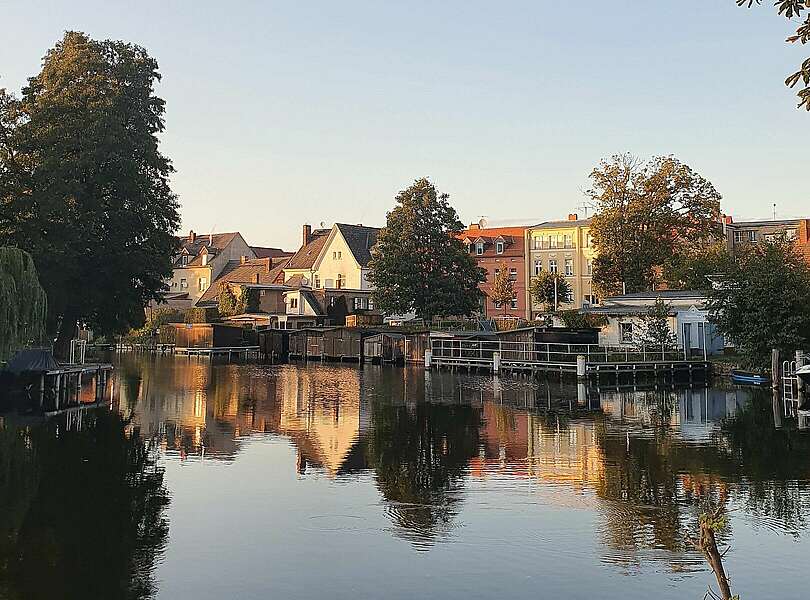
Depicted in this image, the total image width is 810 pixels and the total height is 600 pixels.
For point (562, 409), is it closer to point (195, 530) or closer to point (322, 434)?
point (322, 434)

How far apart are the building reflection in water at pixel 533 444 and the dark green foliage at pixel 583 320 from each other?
43.9ft

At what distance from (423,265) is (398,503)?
2117 inches

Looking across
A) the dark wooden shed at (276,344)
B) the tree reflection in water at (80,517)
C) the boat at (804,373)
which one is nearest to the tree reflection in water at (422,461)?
the tree reflection in water at (80,517)

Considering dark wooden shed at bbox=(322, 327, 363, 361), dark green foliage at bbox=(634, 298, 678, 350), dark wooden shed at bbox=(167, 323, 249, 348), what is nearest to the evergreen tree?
dark wooden shed at bbox=(322, 327, 363, 361)

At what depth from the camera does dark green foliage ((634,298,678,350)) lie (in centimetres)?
4847

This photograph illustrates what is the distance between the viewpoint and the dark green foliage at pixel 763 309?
1485 inches

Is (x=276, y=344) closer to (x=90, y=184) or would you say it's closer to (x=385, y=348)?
(x=385, y=348)

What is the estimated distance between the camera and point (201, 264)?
114 m

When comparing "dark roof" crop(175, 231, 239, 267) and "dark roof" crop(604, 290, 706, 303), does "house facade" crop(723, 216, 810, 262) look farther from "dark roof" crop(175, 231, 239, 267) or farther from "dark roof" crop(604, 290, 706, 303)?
"dark roof" crop(175, 231, 239, 267)

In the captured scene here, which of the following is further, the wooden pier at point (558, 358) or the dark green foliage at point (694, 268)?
the dark green foliage at point (694, 268)

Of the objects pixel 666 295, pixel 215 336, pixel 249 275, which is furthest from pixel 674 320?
pixel 249 275

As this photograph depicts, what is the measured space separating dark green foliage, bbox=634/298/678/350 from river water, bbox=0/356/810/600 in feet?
61.7

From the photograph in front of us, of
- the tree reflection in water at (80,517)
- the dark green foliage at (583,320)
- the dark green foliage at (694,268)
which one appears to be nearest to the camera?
the tree reflection in water at (80,517)

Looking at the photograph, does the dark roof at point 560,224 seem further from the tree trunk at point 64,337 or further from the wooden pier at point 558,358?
the tree trunk at point 64,337
